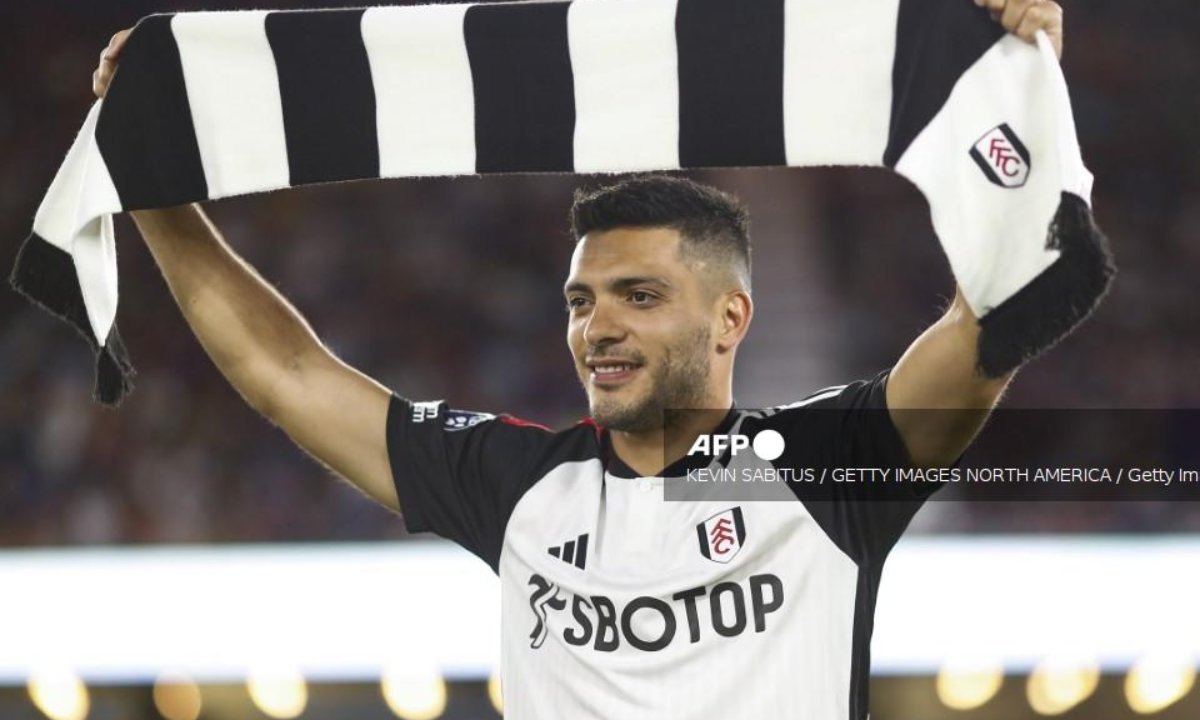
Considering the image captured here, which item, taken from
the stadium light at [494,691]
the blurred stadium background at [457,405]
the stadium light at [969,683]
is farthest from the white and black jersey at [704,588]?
the stadium light at [969,683]

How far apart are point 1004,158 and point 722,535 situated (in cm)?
57

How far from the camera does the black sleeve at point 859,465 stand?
1.82 metres

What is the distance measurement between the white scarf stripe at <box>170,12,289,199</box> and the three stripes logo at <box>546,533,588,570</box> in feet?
1.91

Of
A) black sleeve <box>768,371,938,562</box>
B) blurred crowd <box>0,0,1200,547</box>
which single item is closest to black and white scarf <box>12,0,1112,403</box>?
black sleeve <box>768,371,938,562</box>

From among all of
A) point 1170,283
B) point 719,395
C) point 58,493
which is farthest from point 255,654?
point 1170,283

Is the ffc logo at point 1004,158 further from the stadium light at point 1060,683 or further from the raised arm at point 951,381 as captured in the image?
Result: the stadium light at point 1060,683

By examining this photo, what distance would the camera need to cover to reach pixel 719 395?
6.59 feet

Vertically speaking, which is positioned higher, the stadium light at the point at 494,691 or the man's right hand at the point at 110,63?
the man's right hand at the point at 110,63

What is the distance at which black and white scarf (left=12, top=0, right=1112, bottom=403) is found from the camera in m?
1.62

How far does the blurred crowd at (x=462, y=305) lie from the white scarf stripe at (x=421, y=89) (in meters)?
3.30

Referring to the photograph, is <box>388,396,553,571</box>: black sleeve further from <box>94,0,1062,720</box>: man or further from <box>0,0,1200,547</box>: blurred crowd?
<box>0,0,1200,547</box>: blurred crowd

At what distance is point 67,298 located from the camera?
1.97 metres

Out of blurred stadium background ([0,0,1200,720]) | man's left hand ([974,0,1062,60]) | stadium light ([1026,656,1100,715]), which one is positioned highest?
man's left hand ([974,0,1062,60])

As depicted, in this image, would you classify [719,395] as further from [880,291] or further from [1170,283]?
[1170,283]
